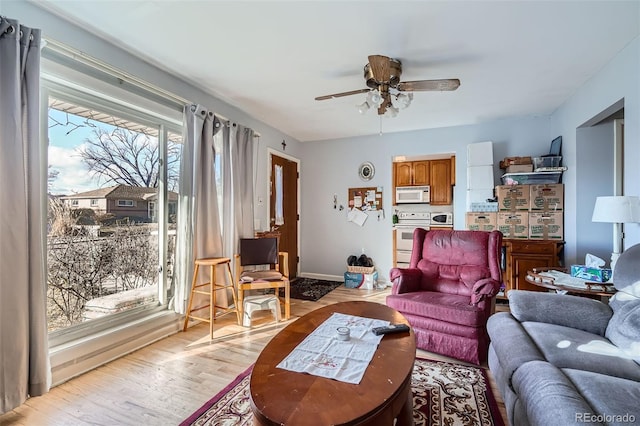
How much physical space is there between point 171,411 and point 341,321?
1126 mm

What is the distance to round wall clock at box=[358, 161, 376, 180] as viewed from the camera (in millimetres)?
4879

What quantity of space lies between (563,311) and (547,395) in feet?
3.19

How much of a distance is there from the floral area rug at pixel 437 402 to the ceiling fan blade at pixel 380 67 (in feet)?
7.56

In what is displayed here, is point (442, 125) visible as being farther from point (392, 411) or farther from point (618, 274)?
point (392, 411)

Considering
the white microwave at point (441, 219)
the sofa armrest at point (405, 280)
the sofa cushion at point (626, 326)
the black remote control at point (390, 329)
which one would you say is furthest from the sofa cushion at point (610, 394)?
the white microwave at point (441, 219)

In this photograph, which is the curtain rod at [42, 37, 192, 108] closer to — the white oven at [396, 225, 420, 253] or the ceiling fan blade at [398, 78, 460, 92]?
the ceiling fan blade at [398, 78, 460, 92]

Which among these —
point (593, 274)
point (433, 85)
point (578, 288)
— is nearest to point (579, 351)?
point (578, 288)

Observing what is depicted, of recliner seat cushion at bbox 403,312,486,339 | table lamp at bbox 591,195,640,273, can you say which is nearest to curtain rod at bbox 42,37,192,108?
recliner seat cushion at bbox 403,312,486,339

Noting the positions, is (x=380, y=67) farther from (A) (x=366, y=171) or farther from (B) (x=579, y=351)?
(A) (x=366, y=171)

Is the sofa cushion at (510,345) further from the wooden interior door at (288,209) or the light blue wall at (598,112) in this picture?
the wooden interior door at (288,209)

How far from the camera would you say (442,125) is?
4344 mm

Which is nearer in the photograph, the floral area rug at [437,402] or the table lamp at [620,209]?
the floral area rug at [437,402]

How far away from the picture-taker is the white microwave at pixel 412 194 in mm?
4594

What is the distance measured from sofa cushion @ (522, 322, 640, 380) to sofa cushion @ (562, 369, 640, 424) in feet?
0.33
